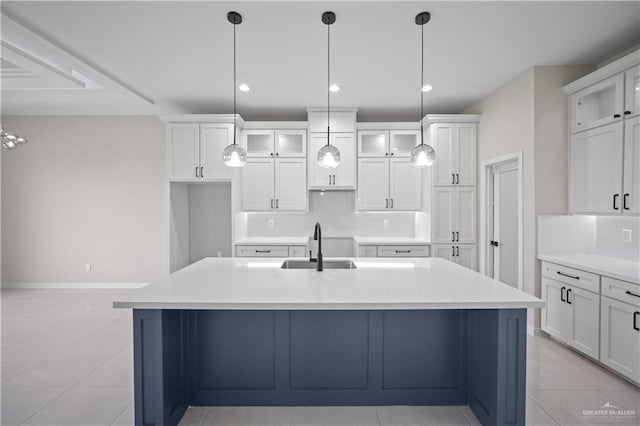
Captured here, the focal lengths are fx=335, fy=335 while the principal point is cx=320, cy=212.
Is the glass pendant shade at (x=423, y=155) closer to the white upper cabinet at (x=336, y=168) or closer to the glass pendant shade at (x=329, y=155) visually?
the glass pendant shade at (x=329, y=155)

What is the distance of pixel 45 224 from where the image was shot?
214 inches

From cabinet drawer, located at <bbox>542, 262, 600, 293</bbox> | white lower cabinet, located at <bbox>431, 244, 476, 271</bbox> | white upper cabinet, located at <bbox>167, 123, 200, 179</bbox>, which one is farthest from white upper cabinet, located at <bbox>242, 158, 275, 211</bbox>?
cabinet drawer, located at <bbox>542, 262, 600, 293</bbox>

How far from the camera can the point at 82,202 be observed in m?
5.43

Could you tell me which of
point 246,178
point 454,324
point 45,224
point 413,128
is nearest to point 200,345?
point 454,324

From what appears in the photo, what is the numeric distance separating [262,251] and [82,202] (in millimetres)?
3221

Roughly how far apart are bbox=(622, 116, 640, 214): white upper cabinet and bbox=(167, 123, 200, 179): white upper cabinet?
4.65 meters

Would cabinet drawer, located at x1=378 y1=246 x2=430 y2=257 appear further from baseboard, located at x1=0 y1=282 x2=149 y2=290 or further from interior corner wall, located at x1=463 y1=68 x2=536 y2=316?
baseboard, located at x1=0 y1=282 x2=149 y2=290

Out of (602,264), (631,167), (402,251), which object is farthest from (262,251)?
(631,167)

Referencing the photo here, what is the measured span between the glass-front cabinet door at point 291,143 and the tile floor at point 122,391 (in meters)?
2.97

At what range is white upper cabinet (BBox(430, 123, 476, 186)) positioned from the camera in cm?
466

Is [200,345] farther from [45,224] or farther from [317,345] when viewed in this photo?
[45,224]

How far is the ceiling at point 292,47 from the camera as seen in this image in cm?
252

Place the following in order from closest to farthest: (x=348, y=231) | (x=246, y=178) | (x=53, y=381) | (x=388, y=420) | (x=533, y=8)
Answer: (x=388, y=420) < (x=533, y=8) < (x=53, y=381) < (x=246, y=178) < (x=348, y=231)

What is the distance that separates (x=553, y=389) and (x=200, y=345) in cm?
261
